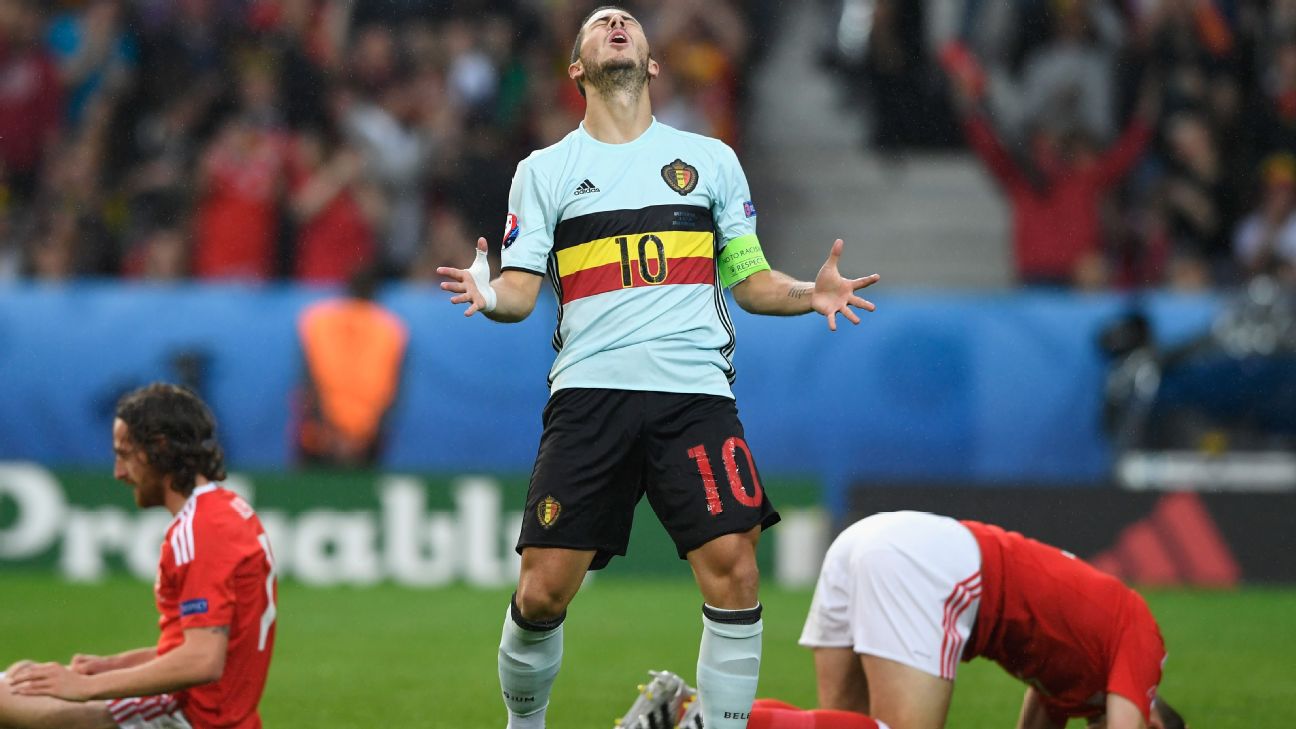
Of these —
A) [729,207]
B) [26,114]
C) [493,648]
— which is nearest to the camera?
[729,207]

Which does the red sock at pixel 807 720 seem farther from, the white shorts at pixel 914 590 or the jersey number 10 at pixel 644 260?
the jersey number 10 at pixel 644 260

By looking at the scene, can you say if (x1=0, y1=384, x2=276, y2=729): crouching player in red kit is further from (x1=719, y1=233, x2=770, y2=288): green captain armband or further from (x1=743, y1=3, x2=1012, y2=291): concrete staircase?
(x1=743, y1=3, x2=1012, y2=291): concrete staircase

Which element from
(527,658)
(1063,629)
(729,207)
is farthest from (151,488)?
(1063,629)

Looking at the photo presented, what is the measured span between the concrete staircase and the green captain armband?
9280mm

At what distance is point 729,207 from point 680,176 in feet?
0.69

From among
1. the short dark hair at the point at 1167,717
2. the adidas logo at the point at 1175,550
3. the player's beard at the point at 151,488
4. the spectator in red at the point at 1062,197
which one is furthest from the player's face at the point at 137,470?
the spectator in red at the point at 1062,197

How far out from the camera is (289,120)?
14719mm

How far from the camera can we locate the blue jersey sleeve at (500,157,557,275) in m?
5.52

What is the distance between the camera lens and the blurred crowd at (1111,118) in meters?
14.0

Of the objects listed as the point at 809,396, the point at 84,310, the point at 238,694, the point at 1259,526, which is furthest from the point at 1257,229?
the point at 238,694

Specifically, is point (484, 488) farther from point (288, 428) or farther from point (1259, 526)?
point (1259, 526)

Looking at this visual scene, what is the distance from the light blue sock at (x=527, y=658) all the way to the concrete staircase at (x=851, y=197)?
9.63 m

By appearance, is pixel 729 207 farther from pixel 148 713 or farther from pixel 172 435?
pixel 148 713

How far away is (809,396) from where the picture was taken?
42.2 feet
